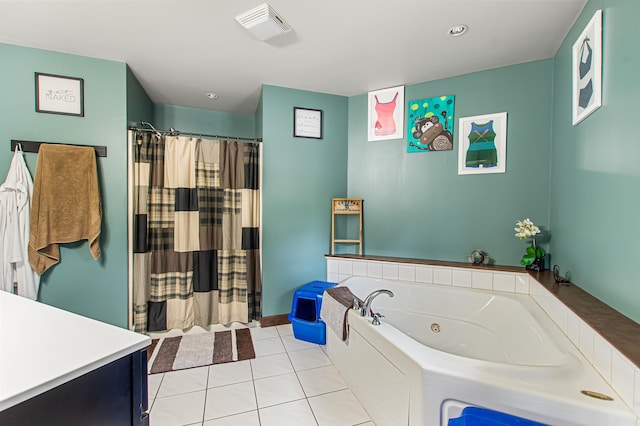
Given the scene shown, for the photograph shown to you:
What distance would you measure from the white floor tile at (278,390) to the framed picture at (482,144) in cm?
227

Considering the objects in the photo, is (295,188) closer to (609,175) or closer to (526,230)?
(526,230)

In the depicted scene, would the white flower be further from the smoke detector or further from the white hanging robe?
the white hanging robe

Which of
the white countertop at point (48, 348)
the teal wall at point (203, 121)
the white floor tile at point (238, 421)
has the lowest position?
the white floor tile at point (238, 421)

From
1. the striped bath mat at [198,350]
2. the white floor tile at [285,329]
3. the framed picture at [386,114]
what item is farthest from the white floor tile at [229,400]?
the framed picture at [386,114]

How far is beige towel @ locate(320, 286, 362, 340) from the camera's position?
1.86 meters

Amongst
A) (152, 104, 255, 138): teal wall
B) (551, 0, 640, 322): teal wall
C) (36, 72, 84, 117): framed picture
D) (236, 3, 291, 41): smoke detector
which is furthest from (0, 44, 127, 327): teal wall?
(551, 0, 640, 322): teal wall

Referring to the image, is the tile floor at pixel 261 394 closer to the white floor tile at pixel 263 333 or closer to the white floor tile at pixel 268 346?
the white floor tile at pixel 268 346

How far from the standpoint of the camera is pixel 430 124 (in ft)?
8.80

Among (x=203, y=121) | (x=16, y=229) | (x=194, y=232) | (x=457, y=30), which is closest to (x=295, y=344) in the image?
(x=194, y=232)

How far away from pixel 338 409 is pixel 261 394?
0.52 metres

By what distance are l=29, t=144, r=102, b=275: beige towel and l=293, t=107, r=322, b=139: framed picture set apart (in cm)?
178

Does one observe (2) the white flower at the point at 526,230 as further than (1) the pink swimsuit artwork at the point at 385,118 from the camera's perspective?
No

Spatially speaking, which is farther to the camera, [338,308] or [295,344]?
[295,344]

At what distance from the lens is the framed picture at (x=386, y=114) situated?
280 cm
